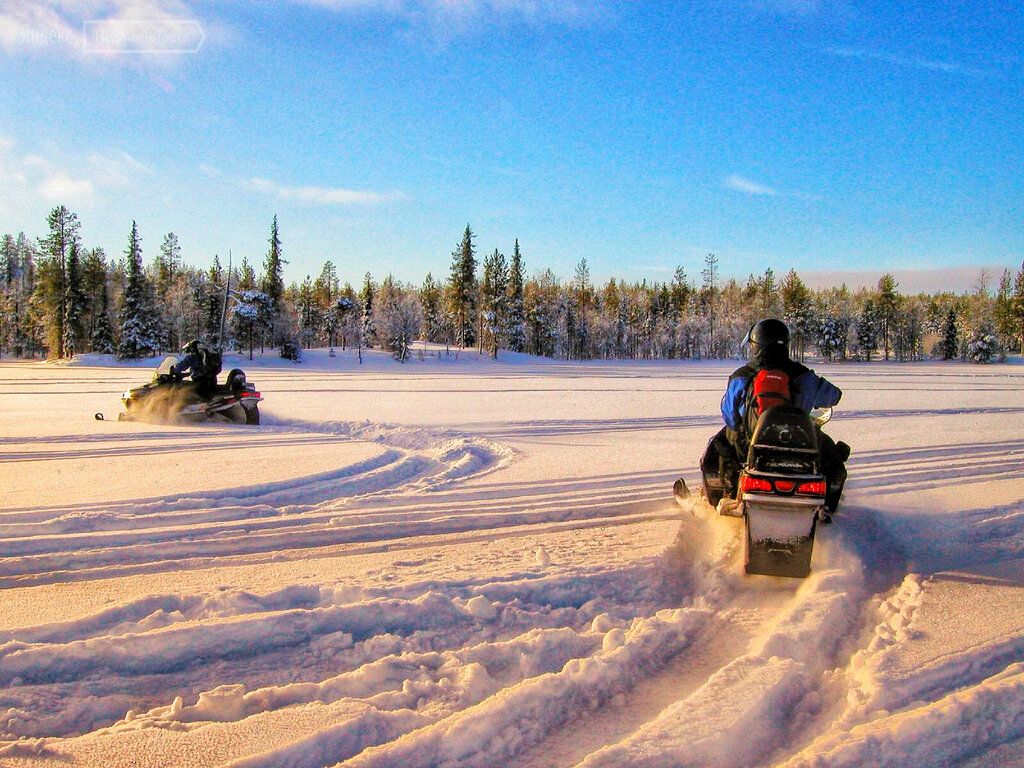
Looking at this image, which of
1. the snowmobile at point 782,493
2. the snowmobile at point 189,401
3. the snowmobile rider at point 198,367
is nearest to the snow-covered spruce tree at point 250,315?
the snowmobile at point 189,401

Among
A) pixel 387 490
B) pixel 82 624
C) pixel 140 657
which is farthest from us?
pixel 387 490

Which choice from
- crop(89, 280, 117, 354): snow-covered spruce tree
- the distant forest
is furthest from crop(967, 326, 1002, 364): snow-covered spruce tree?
crop(89, 280, 117, 354): snow-covered spruce tree

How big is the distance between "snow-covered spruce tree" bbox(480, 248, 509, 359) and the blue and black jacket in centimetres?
6633

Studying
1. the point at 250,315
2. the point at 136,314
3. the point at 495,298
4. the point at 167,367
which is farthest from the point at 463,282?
the point at 167,367

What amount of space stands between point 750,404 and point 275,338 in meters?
68.9

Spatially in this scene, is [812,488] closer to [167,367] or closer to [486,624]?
[486,624]

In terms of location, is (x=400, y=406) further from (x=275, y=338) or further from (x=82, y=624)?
(x=275, y=338)

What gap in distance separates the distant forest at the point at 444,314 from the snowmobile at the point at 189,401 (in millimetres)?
36861

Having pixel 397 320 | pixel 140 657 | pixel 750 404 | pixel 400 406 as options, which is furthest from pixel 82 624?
pixel 397 320

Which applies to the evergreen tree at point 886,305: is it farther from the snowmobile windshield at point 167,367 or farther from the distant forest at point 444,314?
the snowmobile windshield at point 167,367

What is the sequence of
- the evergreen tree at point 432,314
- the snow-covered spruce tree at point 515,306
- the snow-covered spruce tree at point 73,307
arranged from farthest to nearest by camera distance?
the evergreen tree at point 432,314 → the snow-covered spruce tree at point 515,306 → the snow-covered spruce tree at point 73,307

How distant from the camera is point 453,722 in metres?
2.66

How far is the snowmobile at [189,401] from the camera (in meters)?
13.2

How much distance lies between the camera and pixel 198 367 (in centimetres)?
1348
